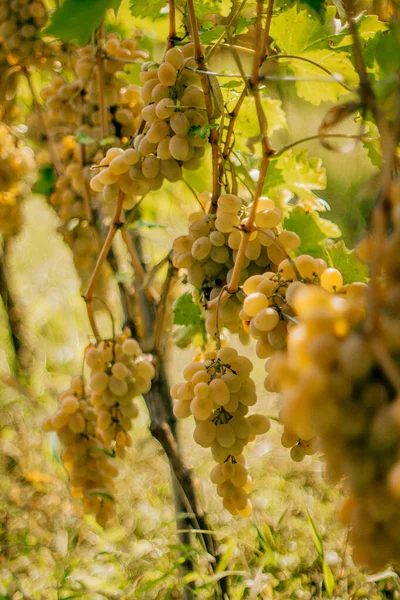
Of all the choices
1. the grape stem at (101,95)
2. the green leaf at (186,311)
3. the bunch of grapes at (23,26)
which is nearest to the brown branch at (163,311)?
the green leaf at (186,311)

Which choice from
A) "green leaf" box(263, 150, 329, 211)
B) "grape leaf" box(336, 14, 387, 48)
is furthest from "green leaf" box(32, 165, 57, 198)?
"grape leaf" box(336, 14, 387, 48)

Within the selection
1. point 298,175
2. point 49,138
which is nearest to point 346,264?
point 298,175

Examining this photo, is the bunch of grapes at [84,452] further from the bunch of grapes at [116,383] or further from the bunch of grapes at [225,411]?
the bunch of grapes at [225,411]

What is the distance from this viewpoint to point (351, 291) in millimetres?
450

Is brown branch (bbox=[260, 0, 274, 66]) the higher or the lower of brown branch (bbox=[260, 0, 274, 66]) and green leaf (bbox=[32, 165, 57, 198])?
the higher

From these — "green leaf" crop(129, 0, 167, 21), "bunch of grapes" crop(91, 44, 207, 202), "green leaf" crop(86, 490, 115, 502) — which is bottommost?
"green leaf" crop(86, 490, 115, 502)

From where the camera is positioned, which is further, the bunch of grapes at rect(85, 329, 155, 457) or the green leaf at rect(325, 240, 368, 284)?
the bunch of grapes at rect(85, 329, 155, 457)

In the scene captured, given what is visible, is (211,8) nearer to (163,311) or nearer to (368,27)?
(368,27)

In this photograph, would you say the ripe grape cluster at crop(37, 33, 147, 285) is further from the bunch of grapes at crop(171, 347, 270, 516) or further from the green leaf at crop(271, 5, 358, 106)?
the bunch of grapes at crop(171, 347, 270, 516)

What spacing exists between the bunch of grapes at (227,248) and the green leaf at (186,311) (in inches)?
6.2

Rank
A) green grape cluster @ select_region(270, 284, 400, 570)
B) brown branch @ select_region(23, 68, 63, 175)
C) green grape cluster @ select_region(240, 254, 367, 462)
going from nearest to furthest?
green grape cluster @ select_region(270, 284, 400, 570), green grape cluster @ select_region(240, 254, 367, 462), brown branch @ select_region(23, 68, 63, 175)

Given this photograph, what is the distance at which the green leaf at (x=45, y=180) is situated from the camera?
46.3 inches

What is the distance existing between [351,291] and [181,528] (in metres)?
0.68

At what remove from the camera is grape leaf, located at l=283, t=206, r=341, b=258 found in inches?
28.1
